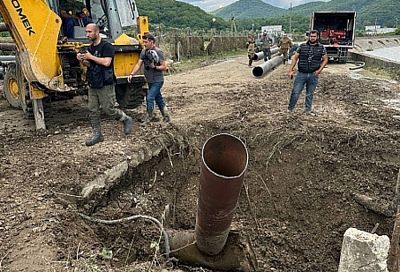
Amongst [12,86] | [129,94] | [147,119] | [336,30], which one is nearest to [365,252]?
[147,119]

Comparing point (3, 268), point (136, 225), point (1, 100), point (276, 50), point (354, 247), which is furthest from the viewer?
point (276, 50)

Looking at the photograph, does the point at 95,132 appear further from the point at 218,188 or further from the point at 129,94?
the point at 218,188

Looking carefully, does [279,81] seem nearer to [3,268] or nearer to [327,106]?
[327,106]

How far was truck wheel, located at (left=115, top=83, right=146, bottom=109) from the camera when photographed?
8.22 metres

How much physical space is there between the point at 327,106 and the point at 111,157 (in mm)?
5740

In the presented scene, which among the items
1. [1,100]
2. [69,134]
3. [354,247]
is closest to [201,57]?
[1,100]

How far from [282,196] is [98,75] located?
125 inches

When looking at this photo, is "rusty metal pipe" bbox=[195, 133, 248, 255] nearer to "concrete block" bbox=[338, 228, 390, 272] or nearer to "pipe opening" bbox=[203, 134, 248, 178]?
"pipe opening" bbox=[203, 134, 248, 178]

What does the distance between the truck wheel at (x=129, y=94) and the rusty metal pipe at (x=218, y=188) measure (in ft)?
14.9

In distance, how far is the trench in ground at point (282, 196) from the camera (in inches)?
201

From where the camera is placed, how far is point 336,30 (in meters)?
23.6

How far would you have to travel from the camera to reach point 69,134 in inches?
279

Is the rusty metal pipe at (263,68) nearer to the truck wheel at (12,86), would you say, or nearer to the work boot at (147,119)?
the work boot at (147,119)

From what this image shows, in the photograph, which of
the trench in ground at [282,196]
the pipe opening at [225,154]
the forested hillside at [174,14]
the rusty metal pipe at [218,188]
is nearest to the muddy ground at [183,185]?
the trench in ground at [282,196]
